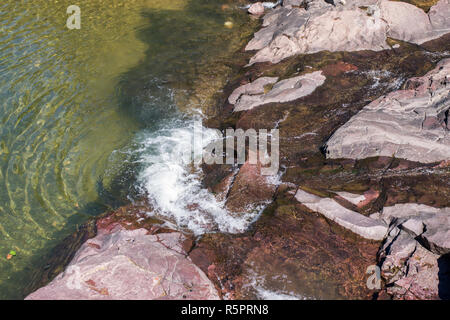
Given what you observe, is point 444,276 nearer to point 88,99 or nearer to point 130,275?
point 130,275

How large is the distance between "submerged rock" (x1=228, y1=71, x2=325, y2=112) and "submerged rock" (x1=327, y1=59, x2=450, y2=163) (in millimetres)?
2072

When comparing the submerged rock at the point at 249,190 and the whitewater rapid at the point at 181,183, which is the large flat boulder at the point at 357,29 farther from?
the submerged rock at the point at 249,190

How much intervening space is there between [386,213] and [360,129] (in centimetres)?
231

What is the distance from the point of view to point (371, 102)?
9844 millimetres

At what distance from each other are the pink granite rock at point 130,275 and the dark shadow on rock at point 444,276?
3579 millimetres

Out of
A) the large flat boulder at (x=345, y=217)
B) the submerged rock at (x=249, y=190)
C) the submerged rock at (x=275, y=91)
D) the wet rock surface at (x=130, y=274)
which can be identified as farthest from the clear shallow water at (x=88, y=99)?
the large flat boulder at (x=345, y=217)

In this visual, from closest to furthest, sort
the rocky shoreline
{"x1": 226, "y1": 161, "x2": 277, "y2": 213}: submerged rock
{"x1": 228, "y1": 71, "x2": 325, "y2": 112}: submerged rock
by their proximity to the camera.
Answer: the rocky shoreline
{"x1": 226, "y1": 161, "x2": 277, "y2": 213}: submerged rock
{"x1": 228, "y1": 71, "x2": 325, "y2": 112}: submerged rock

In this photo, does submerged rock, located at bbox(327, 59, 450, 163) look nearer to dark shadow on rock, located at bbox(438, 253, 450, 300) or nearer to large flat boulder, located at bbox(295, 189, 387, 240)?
large flat boulder, located at bbox(295, 189, 387, 240)

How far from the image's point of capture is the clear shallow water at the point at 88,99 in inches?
338

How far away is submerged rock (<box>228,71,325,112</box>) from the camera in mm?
10961

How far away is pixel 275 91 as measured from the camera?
1123 cm
